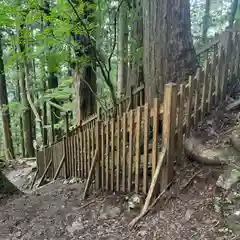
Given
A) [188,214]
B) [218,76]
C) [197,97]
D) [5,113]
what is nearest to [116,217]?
[188,214]

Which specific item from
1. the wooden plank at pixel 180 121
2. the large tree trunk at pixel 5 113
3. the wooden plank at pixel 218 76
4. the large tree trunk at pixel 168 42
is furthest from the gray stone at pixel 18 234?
the large tree trunk at pixel 5 113

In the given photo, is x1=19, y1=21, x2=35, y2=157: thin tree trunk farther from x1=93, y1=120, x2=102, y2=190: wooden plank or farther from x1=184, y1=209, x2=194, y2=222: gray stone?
x1=184, y1=209, x2=194, y2=222: gray stone

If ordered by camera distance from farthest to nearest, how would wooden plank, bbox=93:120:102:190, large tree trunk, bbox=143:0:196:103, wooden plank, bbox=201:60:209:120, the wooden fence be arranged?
large tree trunk, bbox=143:0:196:103
wooden plank, bbox=93:120:102:190
wooden plank, bbox=201:60:209:120
the wooden fence

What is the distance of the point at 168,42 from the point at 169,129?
188cm

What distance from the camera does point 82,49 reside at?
217 inches

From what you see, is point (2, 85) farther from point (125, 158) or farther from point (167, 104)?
point (167, 104)

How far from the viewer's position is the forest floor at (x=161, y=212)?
90.0 inches

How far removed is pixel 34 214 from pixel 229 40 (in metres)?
4.19

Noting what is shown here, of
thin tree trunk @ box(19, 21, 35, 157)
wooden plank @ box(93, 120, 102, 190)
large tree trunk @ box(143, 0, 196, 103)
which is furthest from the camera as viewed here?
thin tree trunk @ box(19, 21, 35, 157)

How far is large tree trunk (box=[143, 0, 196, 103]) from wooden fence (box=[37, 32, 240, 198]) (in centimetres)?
62

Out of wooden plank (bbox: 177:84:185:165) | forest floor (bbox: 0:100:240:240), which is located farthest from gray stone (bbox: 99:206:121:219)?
wooden plank (bbox: 177:84:185:165)

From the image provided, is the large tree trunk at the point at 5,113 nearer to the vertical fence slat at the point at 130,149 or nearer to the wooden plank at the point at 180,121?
the vertical fence slat at the point at 130,149

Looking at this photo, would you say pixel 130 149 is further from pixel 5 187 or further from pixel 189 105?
pixel 5 187

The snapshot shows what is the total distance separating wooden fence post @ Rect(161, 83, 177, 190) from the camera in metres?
2.78
